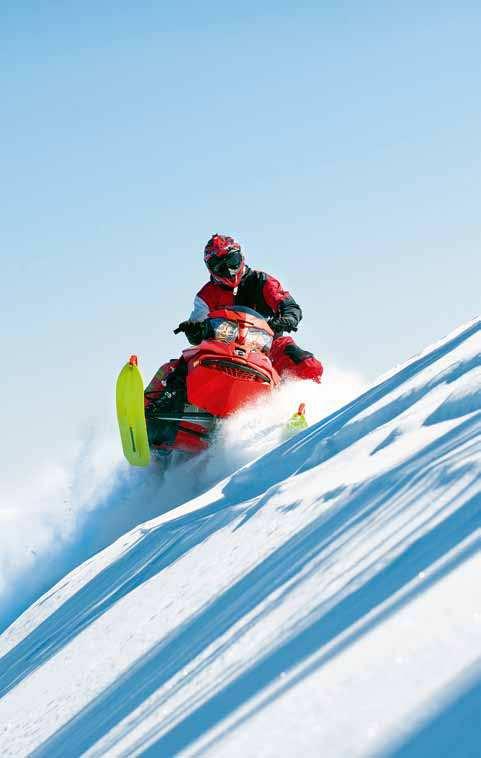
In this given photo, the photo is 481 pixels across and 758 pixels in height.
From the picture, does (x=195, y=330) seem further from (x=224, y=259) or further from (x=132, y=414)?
(x=224, y=259)

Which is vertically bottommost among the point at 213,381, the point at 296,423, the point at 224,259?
the point at 296,423

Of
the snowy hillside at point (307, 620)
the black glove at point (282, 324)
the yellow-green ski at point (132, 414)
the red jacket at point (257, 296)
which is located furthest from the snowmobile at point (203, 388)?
the snowy hillside at point (307, 620)

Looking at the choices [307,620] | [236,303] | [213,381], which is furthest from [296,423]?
[307,620]

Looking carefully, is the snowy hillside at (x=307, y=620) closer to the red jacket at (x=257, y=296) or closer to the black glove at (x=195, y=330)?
the black glove at (x=195, y=330)

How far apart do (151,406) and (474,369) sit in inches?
172

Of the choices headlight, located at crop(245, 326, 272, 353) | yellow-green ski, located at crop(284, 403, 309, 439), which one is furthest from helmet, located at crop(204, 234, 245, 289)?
yellow-green ski, located at crop(284, 403, 309, 439)

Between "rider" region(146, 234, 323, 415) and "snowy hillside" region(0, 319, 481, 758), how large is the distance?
10.3 feet

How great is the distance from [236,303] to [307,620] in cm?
669

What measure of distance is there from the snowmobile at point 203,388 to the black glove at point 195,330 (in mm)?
33

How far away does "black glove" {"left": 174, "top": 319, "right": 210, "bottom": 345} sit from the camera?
25.8ft

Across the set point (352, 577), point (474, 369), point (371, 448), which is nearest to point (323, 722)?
point (352, 577)

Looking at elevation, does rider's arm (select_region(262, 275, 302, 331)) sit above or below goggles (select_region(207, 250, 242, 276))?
below

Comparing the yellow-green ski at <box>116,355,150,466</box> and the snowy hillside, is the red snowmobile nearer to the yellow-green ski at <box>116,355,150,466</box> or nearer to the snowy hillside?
the yellow-green ski at <box>116,355,150,466</box>

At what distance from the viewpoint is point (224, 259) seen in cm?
862
